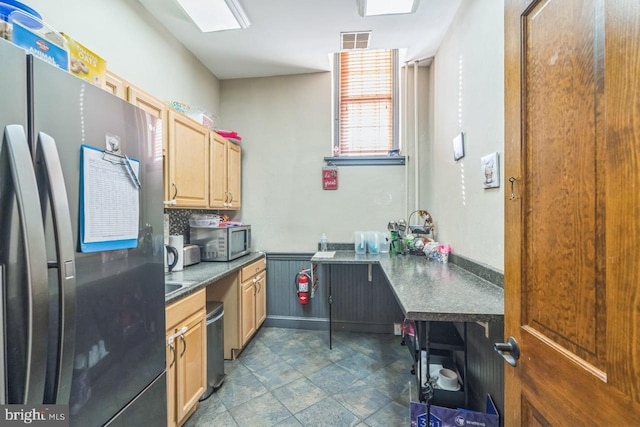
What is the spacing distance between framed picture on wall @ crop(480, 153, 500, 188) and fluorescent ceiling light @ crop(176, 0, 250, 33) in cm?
201

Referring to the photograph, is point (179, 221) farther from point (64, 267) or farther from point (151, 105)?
point (64, 267)

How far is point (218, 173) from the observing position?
256 cm

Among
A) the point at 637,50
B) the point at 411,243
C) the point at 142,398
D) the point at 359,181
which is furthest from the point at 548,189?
the point at 359,181

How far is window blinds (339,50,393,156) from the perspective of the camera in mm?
→ 3076

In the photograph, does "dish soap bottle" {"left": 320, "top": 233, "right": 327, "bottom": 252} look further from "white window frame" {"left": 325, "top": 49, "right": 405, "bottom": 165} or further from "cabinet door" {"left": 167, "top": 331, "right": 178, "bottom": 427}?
"cabinet door" {"left": 167, "top": 331, "right": 178, "bottom": 427}

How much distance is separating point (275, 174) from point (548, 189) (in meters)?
2.72

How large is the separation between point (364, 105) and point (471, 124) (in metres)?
1.55

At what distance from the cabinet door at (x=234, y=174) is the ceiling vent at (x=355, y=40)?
58.4 inches

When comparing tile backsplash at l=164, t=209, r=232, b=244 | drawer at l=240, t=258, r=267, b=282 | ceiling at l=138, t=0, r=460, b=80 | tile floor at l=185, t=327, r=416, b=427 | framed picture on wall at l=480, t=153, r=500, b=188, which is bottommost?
tile floor at l=185, t=327, r=416, b=427

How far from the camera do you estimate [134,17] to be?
1.94 m

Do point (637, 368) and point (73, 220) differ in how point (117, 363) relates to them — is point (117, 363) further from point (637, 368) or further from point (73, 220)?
point (637, 368)

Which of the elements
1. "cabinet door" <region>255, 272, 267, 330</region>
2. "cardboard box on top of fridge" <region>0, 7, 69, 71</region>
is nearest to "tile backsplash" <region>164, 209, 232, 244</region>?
"cabinet door" <region>255, 272, 267, 330</region>

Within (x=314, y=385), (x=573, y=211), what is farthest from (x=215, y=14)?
(x=314, y=385)

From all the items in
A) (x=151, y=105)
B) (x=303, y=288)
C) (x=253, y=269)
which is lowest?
(x=303, y=288)
